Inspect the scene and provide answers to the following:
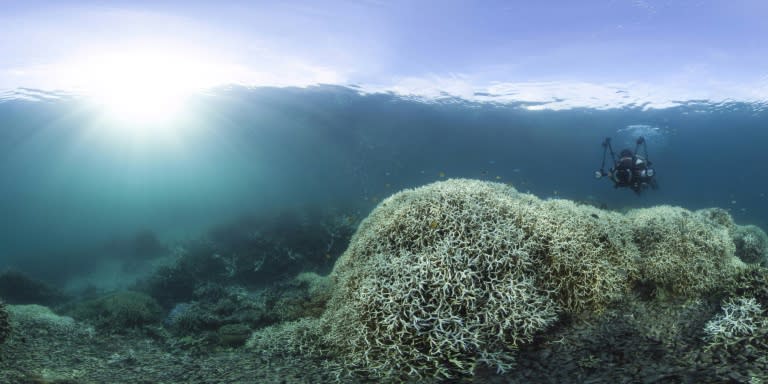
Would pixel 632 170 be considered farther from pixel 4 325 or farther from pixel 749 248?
pixel 4 325

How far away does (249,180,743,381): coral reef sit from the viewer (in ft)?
13.9

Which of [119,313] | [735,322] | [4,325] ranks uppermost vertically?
[735,322]

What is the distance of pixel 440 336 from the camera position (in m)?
4.13

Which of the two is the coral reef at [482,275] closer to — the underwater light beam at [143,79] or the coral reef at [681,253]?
the coral reef at [681,253]

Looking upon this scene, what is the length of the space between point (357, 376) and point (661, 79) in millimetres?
29366

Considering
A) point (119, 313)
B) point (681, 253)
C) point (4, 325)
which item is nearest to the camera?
point (4, 325)

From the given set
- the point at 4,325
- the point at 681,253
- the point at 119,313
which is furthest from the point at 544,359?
the point at 119,313

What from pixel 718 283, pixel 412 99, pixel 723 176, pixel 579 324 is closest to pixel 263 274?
pixel 579 324

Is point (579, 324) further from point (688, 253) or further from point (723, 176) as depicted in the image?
point (723, 176)

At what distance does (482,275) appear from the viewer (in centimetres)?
463

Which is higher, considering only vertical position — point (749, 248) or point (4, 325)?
point (749, 248)

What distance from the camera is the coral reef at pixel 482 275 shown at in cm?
425

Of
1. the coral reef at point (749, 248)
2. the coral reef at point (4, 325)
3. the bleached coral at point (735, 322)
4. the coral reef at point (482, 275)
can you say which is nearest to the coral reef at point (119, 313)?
the coral reef at point (4, 325)

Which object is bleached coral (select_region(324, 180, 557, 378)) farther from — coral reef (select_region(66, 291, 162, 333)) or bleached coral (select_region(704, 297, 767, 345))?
coral reef (select_region(66, 291, 162, 333))
